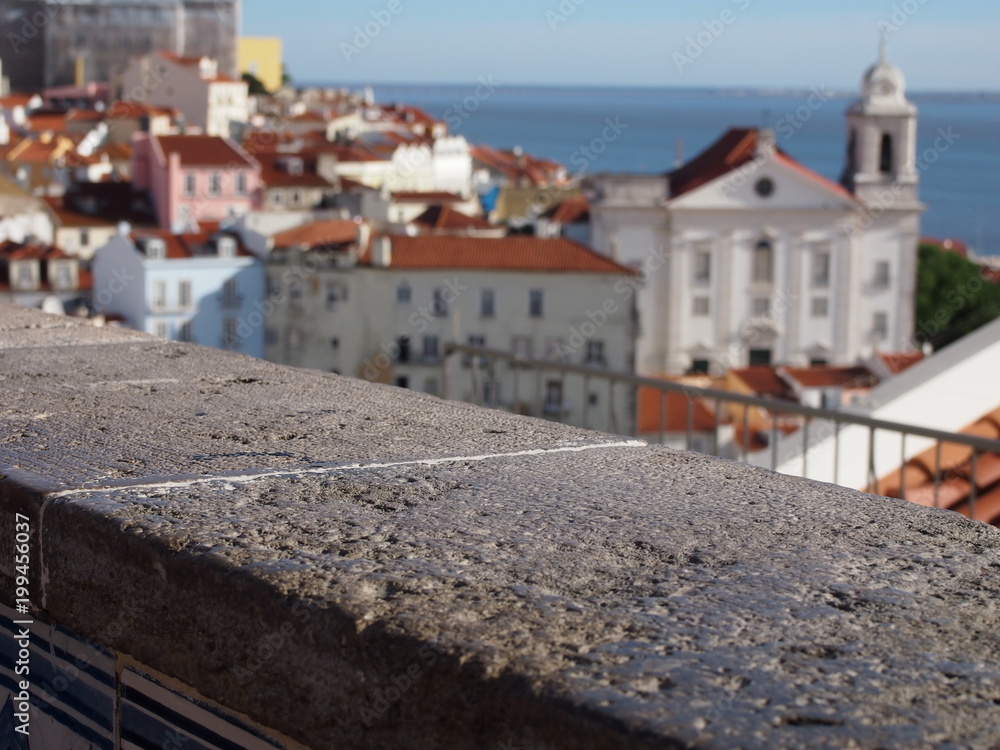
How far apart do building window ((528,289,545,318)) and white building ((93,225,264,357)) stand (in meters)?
5.40

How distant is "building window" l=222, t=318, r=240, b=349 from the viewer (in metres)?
30.2

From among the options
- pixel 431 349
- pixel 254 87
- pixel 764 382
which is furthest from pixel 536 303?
pixel 254 87

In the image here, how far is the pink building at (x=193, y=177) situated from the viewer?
3816cm

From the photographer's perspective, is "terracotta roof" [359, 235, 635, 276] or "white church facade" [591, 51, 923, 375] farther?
"white church facade" [591, 51, 923, 375]

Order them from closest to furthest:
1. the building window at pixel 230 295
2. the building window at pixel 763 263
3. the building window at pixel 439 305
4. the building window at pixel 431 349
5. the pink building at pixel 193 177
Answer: the building window at pixel 230 295 < the building window at pixel 431 349 < the building window at pixel 439 305 < the pink building at pixel 193 177 < the building window at pixel 763 263

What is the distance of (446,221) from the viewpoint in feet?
124

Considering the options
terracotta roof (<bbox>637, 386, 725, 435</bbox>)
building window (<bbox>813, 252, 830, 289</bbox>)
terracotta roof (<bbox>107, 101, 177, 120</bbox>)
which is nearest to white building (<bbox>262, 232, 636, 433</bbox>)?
terracotta roof (<bbox>637, 386, 725, 435</bbox>)

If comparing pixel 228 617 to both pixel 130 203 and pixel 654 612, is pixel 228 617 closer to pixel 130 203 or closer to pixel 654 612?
pixel 654 612

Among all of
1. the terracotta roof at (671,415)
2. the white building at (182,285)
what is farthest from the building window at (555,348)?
the terracotta roof at (671,415)

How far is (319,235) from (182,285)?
367cm

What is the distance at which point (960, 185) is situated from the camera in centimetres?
11062

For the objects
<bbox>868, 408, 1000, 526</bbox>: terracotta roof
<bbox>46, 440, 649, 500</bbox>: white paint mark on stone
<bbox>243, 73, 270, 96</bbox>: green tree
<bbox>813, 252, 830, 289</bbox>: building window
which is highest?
<bbox>243, 73, 270, 96</bbox>: green tree

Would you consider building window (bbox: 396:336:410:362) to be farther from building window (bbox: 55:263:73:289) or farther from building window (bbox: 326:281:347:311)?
building window (bbox: 55:263:73:289)

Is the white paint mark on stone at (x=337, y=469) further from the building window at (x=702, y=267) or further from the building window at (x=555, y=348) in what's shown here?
the building window at (x=702, y=267)
